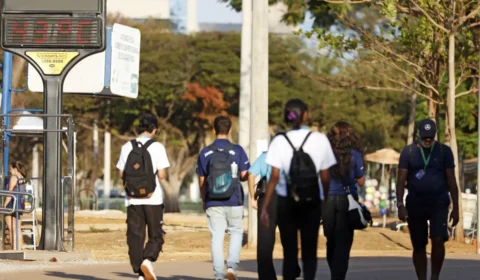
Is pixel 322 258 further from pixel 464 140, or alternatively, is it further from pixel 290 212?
pixel 464 140

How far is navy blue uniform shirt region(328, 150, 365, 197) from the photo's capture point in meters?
12.8

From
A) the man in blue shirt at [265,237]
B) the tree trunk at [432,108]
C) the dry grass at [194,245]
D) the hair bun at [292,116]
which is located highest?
the tree trunk at [432,108]

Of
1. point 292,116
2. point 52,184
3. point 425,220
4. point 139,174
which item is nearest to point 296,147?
point 292,116

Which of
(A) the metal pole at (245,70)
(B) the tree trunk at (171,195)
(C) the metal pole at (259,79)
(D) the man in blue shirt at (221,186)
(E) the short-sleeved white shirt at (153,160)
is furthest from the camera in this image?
(B) the tree trunk at (171,195)

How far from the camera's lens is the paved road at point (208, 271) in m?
15.5

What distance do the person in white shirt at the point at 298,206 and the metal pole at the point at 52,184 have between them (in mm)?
7599

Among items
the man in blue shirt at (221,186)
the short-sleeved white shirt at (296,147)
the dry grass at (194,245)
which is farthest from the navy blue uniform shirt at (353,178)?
the dry grass at (194,245)

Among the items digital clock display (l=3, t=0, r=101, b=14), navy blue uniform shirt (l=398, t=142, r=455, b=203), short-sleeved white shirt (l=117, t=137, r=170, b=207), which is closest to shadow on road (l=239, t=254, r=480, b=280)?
navy blue uniform shirt (l=398, t=142, r=455, b=203)

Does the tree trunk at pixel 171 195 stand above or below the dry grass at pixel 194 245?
below

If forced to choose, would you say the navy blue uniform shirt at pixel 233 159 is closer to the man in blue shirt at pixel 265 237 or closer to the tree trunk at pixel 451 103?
the man in blue shirt at pixel 265 237

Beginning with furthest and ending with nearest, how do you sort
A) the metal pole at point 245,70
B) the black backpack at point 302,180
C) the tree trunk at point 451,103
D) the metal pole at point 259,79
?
the metal pole at point 245,70
the tree trunk at point 451,103
the metal pole at point 259,79
the black backpack at point 302,180

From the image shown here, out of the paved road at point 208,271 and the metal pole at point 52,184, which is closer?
the paved road at point 208,271

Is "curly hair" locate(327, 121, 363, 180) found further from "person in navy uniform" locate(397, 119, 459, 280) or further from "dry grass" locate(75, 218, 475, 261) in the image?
"dry grass" locate(75, 218, 475, 261)

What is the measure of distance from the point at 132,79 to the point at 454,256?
27.8 feet
